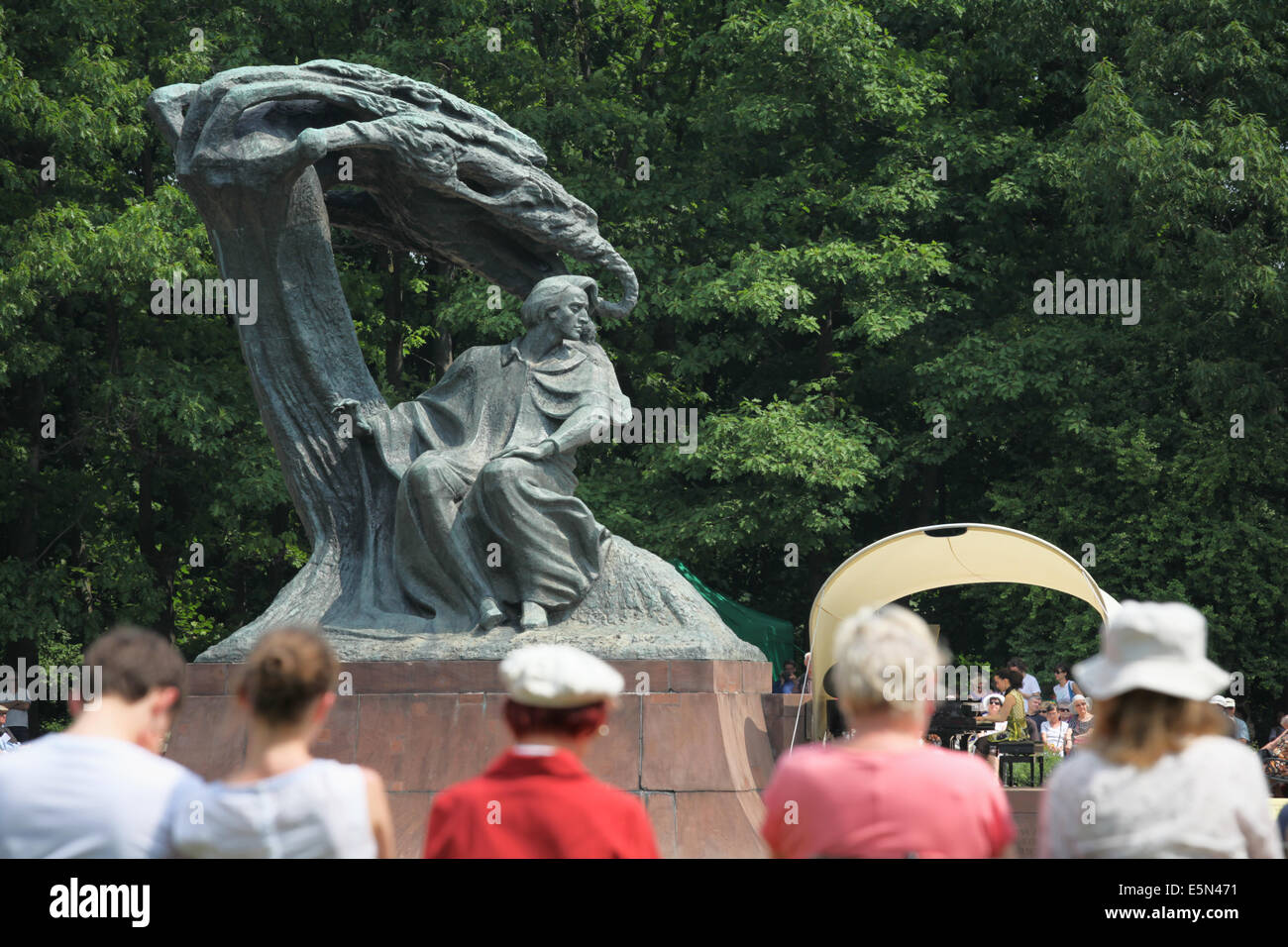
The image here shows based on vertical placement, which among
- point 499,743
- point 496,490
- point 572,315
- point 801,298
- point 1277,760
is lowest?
point 1277,760

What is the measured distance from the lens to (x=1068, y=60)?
21.1 metres

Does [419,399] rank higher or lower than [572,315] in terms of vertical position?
lower

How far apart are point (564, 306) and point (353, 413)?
4.56 feet

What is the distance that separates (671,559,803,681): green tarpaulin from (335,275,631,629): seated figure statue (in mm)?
8899

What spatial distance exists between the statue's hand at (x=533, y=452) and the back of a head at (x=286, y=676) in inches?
228

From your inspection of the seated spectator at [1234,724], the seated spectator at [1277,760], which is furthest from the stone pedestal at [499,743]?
the seated spectator at [1277,760]

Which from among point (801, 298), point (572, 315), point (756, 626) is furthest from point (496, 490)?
point (801, 298)

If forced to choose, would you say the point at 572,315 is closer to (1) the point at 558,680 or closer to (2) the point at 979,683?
(1) the point at 558,680

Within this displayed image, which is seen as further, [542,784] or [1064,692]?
[1064,692]

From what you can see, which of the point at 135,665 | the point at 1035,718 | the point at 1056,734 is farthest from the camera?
the point at 1035,718

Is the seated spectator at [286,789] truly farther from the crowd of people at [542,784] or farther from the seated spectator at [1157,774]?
the seated spectator at [1157,774]

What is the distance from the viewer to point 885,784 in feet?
9.34

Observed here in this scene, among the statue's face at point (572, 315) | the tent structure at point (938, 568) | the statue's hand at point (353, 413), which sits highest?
the statue's face at point (572, 315)

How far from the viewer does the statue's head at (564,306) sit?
31.1 feet
